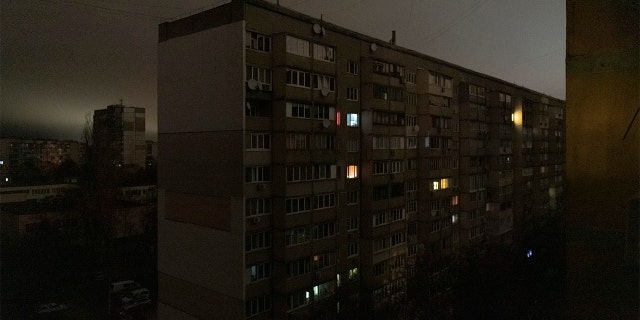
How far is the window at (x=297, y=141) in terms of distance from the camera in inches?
265

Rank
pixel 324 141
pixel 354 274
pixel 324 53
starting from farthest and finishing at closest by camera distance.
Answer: pixel 354 274 < pixel 324 141 < pixel 324 53

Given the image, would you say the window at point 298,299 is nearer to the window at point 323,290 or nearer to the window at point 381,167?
the window at point 323,290

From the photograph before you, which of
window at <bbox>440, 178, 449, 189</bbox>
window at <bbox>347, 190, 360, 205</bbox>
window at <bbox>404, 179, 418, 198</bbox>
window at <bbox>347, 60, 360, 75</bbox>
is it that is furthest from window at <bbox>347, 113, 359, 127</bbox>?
window at <bbox>440, 178, 449, 189</bbox>

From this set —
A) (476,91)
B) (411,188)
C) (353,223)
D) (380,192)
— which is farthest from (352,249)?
(476,91)

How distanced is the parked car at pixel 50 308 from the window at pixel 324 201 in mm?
8235

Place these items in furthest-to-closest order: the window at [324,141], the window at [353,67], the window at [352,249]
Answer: the window at [352,249] < the window at [353,67] < the window at [324,141]

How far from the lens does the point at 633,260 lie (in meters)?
1.54

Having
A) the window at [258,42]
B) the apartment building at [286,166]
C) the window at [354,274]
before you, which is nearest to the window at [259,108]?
the apartment building at [286,166]

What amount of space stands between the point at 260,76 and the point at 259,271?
3.26 m

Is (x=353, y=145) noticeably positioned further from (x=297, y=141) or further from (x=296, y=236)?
(x=296, y=236)

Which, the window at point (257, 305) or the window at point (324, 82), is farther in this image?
the window at point (324, 82)

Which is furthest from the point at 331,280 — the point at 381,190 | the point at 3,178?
the point at 3,178

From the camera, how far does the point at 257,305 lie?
6621 millimetres

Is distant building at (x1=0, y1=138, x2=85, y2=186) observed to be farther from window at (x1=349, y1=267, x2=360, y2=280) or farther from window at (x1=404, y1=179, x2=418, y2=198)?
window at (x1=404, y1=179, x2=418, y2=198)
